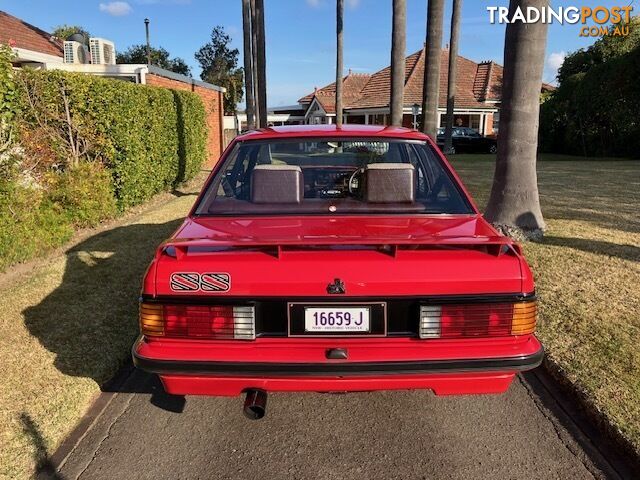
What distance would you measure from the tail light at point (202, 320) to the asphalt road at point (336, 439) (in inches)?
27.8

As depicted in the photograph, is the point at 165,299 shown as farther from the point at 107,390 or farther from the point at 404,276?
the point at 107,390

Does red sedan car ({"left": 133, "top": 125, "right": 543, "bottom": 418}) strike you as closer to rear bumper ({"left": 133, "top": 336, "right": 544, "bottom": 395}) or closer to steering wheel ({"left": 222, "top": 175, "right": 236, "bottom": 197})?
rear bumper ({"left": 133, "top": 336, "right": 544, "bottom": 395})

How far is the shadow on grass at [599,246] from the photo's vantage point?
→ 19.6 ft

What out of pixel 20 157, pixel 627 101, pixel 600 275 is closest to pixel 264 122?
pixel 20 157

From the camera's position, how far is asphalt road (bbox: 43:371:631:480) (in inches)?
106

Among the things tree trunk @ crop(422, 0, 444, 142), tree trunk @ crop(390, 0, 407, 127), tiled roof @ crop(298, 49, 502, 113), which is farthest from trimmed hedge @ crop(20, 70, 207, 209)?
tiled roof @ crop(298, 49, 502, 113)

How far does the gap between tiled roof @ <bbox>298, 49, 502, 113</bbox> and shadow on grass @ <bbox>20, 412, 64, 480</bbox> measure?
116ft

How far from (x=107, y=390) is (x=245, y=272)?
5.38 feet

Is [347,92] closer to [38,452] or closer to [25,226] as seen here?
[25,226]

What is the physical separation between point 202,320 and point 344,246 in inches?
29.1

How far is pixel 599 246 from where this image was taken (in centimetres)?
632

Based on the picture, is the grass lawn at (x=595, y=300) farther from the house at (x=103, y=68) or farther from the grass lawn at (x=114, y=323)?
the house at (x=103, y=68)

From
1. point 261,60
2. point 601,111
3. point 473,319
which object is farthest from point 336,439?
point 601,111

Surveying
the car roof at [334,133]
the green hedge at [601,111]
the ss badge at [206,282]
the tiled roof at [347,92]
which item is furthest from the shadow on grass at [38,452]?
the tiled roof at [347,92]
